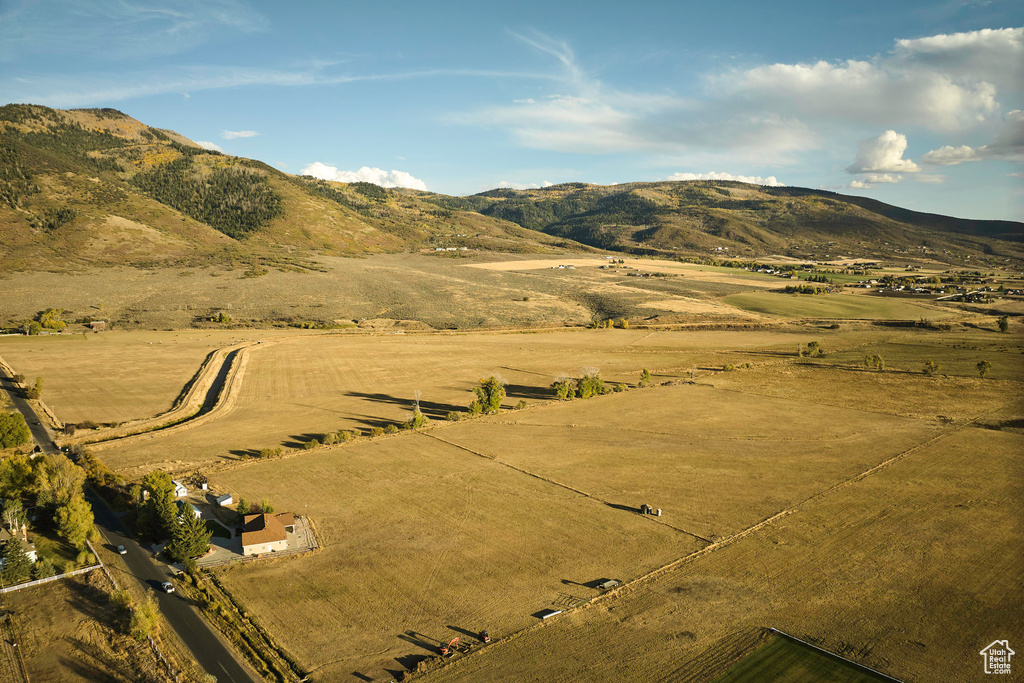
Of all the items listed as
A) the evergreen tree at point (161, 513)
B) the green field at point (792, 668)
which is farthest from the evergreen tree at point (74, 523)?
the green field at point (792, 668)

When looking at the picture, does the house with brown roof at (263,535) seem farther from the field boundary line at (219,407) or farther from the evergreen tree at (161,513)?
the field boundary line at (219,407)

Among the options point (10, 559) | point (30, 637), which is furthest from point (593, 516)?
point (10, 559)

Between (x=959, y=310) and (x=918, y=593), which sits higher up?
(x=959, y=310)

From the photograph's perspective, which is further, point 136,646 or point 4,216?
point 4,216

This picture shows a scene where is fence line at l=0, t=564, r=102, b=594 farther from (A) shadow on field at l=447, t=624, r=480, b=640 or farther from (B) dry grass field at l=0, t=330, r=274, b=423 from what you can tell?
(B) dry grass field at l=0, t=330, r=274, b=423

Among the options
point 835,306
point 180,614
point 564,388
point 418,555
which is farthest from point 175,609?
point 835,306

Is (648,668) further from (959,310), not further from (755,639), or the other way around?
(959,310)
